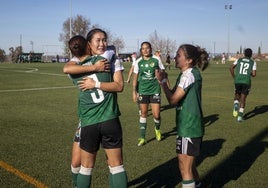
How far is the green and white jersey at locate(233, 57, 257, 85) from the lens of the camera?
36.2 feet

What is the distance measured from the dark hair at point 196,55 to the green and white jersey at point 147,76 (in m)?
3.94

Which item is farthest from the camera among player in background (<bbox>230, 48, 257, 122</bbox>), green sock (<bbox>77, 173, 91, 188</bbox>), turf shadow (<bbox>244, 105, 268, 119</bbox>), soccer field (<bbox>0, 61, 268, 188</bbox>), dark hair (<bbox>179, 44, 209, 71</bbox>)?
turf shadow (<bbox>244, 105, 268, 119</bbox>)

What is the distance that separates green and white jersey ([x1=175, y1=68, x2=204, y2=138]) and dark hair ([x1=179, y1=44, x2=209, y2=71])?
13 centimetres

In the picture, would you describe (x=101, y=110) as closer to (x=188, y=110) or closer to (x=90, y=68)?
(x=90, y=68)

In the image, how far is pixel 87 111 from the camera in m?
3.88

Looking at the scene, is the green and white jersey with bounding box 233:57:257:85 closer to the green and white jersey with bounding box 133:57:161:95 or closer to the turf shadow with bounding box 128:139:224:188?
the green and white jersey with bounding box 133:57:161:95

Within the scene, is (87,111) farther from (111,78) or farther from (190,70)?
(190,70)

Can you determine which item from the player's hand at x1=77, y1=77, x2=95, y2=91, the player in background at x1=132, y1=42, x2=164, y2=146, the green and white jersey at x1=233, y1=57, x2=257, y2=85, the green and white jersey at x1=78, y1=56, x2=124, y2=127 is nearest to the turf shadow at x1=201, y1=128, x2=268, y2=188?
the player in background at x1=132, y1=42, x2=164, y2=146

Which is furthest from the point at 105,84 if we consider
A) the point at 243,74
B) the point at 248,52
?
the point at 248,52

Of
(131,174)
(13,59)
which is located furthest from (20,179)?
(13,59)

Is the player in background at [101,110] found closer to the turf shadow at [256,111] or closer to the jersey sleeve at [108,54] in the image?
the jersey sleeve at [108,54]

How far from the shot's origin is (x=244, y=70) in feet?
36.3

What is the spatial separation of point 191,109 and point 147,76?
4270 mm

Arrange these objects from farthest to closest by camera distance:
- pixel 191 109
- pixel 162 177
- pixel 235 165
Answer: pixel 235 165 → pixel 162 177 → pixel 191 109
